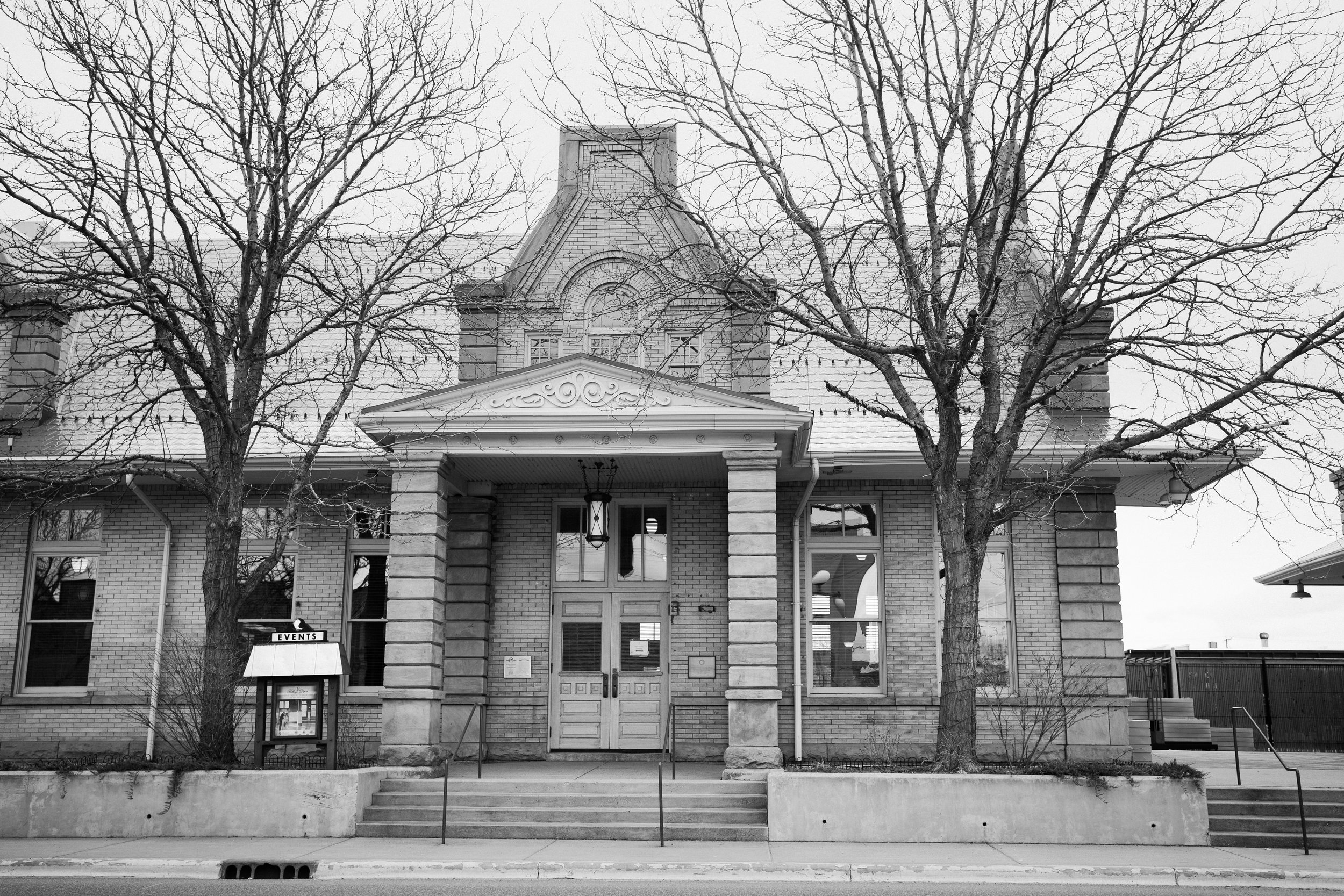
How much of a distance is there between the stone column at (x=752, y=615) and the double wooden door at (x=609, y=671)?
3346mm

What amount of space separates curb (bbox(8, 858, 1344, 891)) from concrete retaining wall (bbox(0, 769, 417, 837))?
5.57ft

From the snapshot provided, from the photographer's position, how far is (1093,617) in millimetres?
17953

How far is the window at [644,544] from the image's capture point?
18.9 meters

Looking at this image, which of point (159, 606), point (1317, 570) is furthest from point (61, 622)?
point (1317, 570)

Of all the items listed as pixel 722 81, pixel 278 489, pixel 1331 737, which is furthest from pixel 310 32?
pixel 1331 737

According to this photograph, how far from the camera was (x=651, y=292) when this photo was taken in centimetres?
1570

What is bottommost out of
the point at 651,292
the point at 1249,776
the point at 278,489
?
the point at 1249,776

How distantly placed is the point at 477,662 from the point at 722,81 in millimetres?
8937

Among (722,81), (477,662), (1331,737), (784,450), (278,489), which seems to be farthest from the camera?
(1331,737)

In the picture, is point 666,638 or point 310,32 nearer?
point 310,32

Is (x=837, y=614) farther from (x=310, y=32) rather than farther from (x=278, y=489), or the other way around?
(x=310, y=32)

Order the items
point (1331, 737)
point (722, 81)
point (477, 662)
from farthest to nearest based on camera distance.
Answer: point (1331, 737) → point (477, 662) → point (722, 81)

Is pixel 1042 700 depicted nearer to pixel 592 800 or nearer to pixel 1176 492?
pixel 1176 492

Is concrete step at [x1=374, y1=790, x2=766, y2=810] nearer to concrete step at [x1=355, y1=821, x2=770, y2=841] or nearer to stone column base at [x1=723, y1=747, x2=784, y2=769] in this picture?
concrete step at [x1=355, y1=821, x2=770, y2=841]
